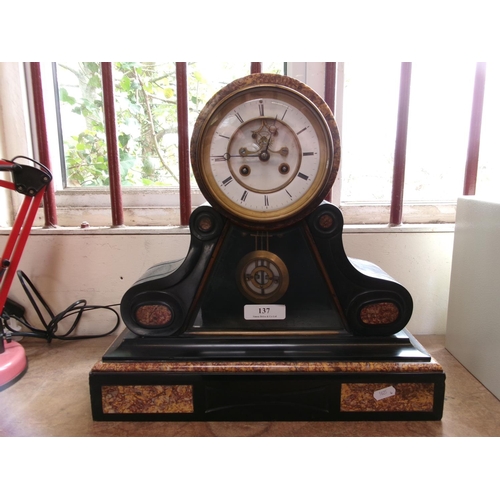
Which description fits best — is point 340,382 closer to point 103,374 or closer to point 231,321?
point 231,321

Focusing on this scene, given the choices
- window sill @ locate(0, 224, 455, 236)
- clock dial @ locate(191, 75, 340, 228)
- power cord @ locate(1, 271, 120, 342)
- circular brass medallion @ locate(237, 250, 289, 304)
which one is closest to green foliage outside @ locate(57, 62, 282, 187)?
window sill @ locate(0, 224, 455, 236)

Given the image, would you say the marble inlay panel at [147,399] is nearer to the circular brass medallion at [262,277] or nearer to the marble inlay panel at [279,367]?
the marble inlay panel at [279,367]

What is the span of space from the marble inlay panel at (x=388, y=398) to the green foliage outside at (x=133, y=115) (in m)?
0.85

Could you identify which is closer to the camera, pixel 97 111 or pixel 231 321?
pixel 231 321

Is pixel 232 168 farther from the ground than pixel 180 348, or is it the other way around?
pixel 232 168

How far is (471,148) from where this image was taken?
1.06m

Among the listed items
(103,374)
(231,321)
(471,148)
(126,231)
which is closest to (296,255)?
(231,321)

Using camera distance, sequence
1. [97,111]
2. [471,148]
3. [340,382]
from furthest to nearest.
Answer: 1. [97,111]
2. [471,148]
3. [340,382]

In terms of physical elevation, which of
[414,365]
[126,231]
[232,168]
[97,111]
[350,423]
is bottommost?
[350,423]

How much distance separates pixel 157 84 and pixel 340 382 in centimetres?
101

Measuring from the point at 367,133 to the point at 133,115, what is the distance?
0.72 m

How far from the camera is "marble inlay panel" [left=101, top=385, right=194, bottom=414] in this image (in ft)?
2.37

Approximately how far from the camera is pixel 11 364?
87 cm

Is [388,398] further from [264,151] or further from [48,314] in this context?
[48,314]
